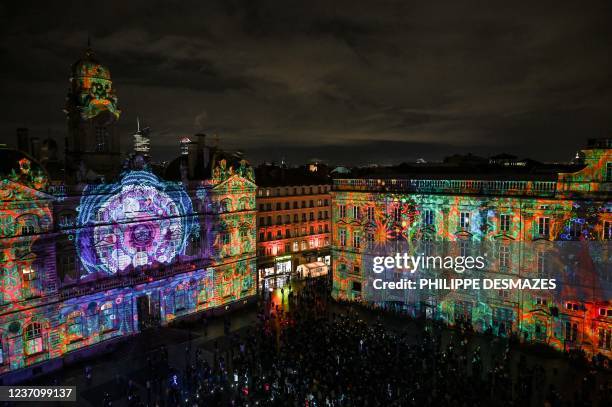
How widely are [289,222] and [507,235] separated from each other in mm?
30139

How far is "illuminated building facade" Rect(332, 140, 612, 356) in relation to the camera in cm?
3491

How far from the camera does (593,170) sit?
35.0 metres

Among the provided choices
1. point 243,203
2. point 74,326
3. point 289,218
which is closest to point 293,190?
point 289,218

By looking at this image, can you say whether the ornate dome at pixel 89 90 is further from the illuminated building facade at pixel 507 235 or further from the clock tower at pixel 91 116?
the illuminated building facade at pixel 507 235

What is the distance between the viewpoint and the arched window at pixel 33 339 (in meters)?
34.2

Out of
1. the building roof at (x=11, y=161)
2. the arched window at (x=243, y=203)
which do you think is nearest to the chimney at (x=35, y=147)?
the building roof at (x=11, y=161)

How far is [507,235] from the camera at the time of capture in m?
39.2

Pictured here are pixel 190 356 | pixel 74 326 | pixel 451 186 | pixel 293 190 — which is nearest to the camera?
pixel 74 326

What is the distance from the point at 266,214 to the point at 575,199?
35021 mm

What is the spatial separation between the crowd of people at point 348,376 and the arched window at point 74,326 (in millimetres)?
6406

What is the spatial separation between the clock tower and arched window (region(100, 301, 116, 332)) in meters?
11.5

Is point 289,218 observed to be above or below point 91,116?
below

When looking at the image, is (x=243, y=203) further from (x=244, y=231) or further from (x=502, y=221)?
(x=502, y=221)

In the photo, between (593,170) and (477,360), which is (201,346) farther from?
(593,170)
